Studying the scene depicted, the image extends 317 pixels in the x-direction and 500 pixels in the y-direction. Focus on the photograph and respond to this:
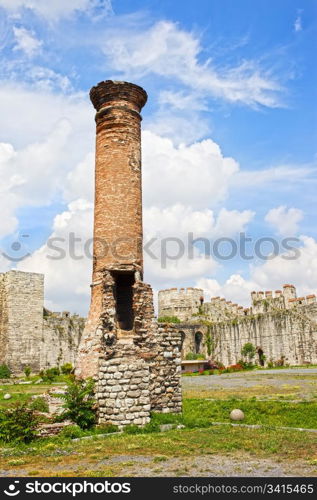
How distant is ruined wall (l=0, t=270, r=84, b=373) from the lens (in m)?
33.9

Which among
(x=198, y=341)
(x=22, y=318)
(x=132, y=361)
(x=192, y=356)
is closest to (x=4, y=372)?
(x=22, y=318)

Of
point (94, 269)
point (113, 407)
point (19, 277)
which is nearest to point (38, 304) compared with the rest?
point (19, 277)

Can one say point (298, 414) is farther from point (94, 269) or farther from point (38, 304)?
point (38, 304)

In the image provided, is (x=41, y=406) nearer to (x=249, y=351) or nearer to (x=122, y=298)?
(x=122, y=298)

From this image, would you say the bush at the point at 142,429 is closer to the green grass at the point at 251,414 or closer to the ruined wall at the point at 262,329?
the green grass at the point at 251,414

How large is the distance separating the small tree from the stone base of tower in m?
30.0

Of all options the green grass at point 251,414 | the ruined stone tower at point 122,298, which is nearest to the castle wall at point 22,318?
the green grass at point 251,414

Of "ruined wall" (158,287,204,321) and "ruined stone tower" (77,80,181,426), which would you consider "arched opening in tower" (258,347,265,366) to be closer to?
"ruined wall" (158,287,204,321)

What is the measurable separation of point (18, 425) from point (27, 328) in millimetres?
26994

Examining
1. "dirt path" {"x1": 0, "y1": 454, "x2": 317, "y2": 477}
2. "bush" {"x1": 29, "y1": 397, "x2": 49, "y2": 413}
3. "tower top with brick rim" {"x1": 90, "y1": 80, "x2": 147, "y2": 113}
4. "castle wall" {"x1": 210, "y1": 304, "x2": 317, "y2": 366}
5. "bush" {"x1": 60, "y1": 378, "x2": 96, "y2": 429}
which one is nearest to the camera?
"dirt path" {"x1": 0, "y1": 454, "x2": 317, "y2": 477}

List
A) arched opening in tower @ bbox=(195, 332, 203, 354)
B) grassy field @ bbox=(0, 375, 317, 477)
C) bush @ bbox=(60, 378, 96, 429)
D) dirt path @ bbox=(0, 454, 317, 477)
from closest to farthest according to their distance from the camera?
dirt path @ bbox=(0, 454, 317, 477) → grassy field @ bbox=(0, 375, 317, 477) → bush @ bbox=(60, 378, 96, 429) → arched opening in tower @ bbox=(195, 332, 203, 354)

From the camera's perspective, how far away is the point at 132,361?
1062cm

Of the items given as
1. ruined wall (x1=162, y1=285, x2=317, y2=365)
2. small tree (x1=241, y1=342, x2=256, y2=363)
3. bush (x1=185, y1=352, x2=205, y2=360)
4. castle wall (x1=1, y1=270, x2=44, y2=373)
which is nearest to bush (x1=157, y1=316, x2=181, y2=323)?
ruined wall (x1=162, y1=285, x2=317, y2=365)

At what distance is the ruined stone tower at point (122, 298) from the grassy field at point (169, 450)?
0.82 metres
